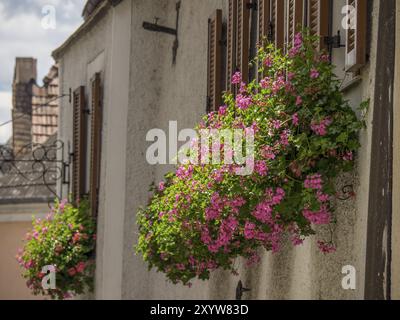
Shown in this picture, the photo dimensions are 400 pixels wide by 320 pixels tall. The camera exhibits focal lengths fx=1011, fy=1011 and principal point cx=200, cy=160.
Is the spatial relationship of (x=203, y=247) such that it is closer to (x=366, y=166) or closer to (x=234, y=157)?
(x=234, y=157)

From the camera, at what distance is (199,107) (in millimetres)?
9992

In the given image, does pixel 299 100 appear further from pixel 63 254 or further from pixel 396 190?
pixel 63 254

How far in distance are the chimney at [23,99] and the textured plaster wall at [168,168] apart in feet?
41.0

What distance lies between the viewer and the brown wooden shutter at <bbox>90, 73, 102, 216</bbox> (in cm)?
1276

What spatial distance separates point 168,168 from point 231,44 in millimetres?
2335

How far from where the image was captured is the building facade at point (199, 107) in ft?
17.6

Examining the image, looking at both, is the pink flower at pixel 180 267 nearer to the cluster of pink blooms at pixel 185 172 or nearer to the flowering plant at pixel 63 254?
the cluster of pink blooms at pixel 185 172

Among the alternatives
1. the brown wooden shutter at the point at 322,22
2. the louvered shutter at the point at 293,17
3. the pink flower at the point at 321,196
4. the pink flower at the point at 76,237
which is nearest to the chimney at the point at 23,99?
the pink flower at the point at 76,237

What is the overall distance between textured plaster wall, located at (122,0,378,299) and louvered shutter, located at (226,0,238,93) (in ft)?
1.71

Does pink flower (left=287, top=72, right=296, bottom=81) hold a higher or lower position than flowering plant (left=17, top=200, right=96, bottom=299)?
higher

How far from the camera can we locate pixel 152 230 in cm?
797

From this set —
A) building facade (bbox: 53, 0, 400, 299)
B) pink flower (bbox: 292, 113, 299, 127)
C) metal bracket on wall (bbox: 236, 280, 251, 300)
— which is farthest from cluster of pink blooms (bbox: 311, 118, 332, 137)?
metal bracket on wall (bbox: 236, 280, 251, 300)

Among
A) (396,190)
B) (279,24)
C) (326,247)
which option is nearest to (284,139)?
(326,247)

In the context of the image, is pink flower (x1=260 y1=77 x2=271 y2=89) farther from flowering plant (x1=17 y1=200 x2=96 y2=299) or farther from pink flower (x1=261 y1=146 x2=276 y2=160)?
flowering plant (x1=17 y1=200 x2=96 y2=299)
